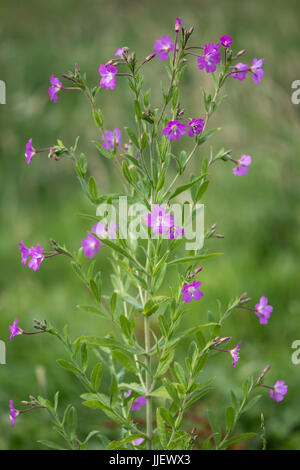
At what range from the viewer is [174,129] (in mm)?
1358

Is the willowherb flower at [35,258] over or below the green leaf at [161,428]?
over

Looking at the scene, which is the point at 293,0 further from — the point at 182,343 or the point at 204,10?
the point at 182,343

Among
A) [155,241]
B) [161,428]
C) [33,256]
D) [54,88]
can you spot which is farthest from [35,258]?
→ [161,428]

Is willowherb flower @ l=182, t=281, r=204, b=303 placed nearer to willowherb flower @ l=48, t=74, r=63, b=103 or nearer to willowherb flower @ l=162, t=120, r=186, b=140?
willowherb flower @ l=162, t=120, r=186, b=140

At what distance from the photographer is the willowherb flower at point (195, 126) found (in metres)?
1.39

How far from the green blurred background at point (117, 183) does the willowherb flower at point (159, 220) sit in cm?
93

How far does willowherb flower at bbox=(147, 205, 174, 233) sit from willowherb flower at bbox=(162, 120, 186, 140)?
181 millimetres

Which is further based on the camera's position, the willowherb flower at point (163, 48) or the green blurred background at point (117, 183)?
the green blurred background at point (117, 183)

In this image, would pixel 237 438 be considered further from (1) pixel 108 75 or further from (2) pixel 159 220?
(1) pixel 108 75

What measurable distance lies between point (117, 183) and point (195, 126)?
13.2 feet

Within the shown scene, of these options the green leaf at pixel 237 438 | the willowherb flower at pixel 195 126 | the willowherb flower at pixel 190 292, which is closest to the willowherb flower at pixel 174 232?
the willowherb flower at pixel 190 292

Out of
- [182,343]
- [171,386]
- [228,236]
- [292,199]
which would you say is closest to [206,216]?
[228,236]

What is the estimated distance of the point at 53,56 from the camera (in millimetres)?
7219

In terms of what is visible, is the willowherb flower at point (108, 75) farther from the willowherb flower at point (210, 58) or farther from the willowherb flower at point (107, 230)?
the willowherb flower at point (107, 230)
